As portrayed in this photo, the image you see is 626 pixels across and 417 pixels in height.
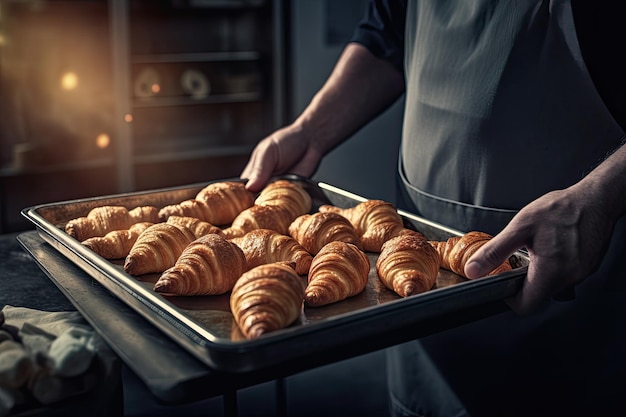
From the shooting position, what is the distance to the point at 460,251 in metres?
1.14

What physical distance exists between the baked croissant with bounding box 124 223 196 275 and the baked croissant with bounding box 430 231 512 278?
0.41 meters

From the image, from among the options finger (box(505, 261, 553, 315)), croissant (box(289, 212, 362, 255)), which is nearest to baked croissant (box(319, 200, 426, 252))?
croissant (box(289, 212, 362, 255))

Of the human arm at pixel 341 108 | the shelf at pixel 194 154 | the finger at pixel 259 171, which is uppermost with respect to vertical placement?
the human arm at pixel 341 108

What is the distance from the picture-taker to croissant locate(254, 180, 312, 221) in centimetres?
143

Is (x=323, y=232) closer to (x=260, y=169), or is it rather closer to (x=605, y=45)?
(x=260, y=169)

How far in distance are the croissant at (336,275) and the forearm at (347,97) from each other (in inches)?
26.5

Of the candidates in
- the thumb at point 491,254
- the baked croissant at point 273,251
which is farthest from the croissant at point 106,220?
the thumb at point 491,254

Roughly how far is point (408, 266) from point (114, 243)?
48cm

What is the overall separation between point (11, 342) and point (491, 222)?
36.2 inches

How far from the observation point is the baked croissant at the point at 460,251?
1125 mm

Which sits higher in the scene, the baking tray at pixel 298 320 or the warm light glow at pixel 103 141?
the warm light glow at pixel 103 141

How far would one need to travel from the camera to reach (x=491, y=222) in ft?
4.65

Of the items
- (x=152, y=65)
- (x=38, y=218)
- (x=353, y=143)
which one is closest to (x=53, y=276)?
(x=38, y=218)

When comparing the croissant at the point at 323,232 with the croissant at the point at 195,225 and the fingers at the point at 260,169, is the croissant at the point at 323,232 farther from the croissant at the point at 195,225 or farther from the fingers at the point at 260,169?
the fingers at the point at 260,169
